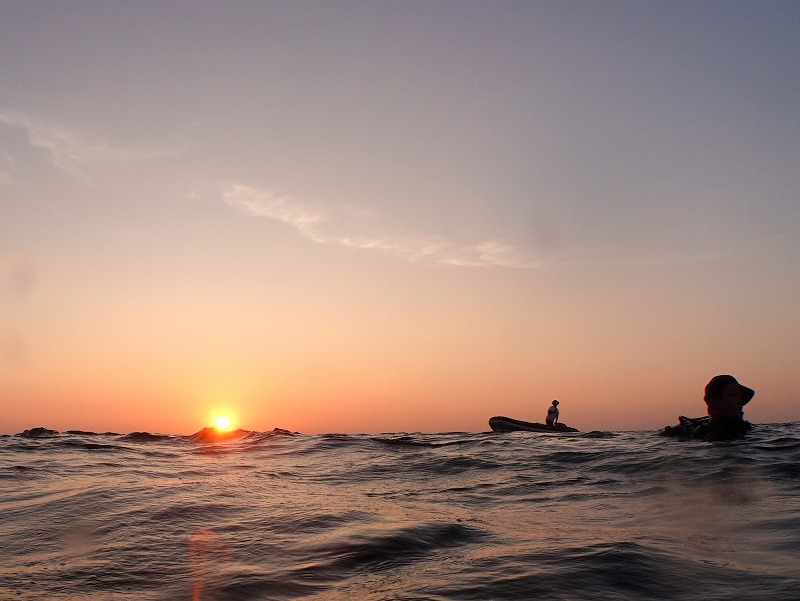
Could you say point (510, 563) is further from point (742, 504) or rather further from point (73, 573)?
point (742, 504)

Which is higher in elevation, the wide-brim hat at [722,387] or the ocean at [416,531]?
the wide-brim hat at [722,387]

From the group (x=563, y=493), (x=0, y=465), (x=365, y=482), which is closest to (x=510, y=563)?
(x=563, y=493)

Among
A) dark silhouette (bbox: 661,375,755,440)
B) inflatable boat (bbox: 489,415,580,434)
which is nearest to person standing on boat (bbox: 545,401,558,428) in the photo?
inflatable boat (bbox: 489,415,580,434)

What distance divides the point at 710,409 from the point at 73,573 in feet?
43.7

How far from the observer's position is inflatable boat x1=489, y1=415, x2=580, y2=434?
27.3 m

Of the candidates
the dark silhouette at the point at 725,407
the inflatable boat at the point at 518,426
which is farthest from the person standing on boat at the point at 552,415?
the dark silhouette at the point at 725,407

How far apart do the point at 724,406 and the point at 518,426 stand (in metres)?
15.1

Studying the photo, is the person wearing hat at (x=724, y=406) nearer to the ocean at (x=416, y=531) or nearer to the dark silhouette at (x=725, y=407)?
the dark silhouette at (x=725, y=407)

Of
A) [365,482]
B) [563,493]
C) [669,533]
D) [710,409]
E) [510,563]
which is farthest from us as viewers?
[710,409]

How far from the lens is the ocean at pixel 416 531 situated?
158 inches

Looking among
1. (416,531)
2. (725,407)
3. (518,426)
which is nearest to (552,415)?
(518,426)

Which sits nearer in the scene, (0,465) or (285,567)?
(285,567)

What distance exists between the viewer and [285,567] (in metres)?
4.56

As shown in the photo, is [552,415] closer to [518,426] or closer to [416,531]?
[518,426]
